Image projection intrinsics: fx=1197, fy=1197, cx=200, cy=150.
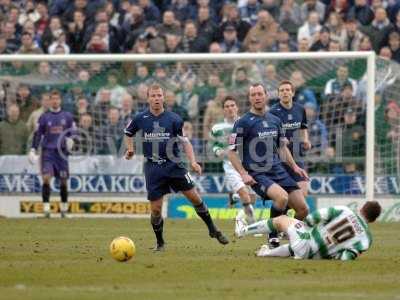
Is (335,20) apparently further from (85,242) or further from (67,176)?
(85,242)

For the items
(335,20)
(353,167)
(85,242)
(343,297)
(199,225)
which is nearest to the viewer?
(343,297)

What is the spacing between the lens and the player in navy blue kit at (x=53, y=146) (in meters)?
25.0

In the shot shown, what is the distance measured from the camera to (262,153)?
1622 centimetres

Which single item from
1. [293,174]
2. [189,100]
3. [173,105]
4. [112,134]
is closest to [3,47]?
[112,134]

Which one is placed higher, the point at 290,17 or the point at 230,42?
the point at 290,17

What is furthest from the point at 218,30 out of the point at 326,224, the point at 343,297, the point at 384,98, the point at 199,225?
the point at 343,297

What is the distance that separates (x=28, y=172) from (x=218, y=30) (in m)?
5.63

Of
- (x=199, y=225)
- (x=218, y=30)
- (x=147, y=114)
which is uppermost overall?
(x=218, y=30)

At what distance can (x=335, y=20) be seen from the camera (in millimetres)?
27000

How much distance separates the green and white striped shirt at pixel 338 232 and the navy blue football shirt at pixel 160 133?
2759 millimetres

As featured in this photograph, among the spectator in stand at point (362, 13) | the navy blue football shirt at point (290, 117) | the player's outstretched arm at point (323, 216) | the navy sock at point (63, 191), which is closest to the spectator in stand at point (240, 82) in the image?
the spectator in stand at point (362, 13)

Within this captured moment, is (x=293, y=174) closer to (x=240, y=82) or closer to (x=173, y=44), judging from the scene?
(x=240, y=82)

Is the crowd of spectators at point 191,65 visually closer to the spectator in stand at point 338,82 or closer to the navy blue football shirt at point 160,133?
the spectator in stand at point 338,82

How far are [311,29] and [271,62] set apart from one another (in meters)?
2.12
